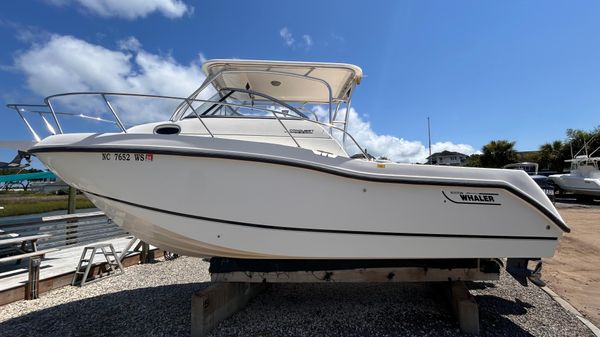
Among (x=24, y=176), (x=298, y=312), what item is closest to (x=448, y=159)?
(x=298, y=312)

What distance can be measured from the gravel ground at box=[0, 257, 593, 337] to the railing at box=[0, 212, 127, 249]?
4.53 feet

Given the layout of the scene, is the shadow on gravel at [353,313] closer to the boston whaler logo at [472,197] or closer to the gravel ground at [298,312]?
the gravel ground at [298,312]

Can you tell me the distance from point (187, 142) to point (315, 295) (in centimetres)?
245

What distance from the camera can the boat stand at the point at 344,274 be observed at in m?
3.04

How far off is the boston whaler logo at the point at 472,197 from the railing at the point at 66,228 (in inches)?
219

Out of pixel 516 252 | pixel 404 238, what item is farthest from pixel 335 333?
pixel 516 252

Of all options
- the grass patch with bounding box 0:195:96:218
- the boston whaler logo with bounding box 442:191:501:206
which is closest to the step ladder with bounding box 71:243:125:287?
the boston whaler logo with bounding box 442:191:501:206

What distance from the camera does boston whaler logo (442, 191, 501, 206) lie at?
2912mm

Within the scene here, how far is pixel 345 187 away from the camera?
2818 mm

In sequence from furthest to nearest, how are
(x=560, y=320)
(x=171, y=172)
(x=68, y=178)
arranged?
(x=560, y=320) → (x=68, y=178) → (x=171, y=172)

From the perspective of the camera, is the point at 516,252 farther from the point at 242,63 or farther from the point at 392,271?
the point at 242,63

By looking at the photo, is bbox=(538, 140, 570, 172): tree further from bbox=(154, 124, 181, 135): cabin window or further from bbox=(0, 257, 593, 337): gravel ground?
bbox=(154, 124, 181, 135): cabin window

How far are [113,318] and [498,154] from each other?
36.8m

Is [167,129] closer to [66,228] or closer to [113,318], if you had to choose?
[113,318]
